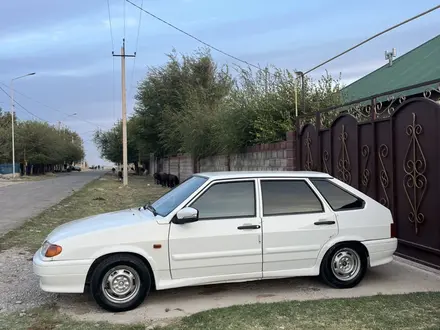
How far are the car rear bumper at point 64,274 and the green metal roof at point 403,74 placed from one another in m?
10.5

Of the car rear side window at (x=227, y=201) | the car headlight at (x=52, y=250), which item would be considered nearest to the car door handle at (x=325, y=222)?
the car rear side window at (x=227, y=201)

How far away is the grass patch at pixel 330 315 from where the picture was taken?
474 centimetres

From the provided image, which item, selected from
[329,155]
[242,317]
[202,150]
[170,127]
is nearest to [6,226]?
[329,155]

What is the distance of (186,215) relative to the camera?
5410 millimetres

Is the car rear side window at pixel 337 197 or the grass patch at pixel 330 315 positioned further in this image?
the car rear side window at pixel 337 197

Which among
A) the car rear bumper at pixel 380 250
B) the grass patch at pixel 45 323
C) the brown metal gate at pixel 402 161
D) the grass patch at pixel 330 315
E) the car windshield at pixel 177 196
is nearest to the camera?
the grass patch at pixel 330 315

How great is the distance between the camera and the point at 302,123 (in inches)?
457

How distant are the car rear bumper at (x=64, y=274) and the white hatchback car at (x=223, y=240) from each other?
1 cm

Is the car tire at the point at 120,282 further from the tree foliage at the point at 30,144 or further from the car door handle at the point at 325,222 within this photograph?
the tree foliage at the point at 30,144

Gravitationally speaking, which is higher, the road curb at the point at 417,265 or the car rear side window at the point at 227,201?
the car rear side window at the point at 227,201

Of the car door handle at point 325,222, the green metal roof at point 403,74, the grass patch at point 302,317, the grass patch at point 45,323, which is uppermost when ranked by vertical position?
the green metal roof at point 403,74

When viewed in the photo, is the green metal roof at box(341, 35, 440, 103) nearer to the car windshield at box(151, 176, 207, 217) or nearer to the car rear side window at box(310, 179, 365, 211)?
the car rear side window at box(310, 179, 365, 211)

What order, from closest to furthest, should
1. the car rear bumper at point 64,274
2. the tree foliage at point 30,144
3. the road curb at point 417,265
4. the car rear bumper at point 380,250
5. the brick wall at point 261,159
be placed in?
the car rear bumper at point 64,274, the car rear bumper at point 380,250, the road curb at point 417,265, the brick wall at point 261,159, the tree foliage at point 30,144

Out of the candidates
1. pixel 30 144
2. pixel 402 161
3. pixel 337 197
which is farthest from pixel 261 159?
pixel 30 144
